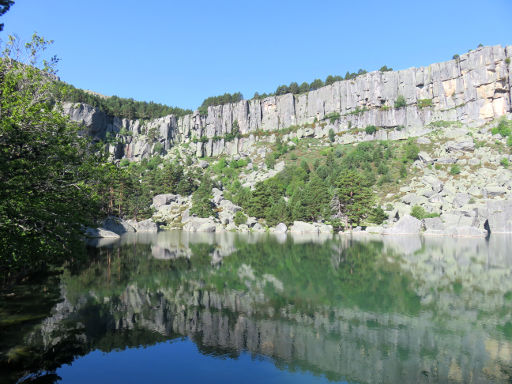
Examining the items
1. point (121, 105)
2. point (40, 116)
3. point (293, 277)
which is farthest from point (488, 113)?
point (121, 105)

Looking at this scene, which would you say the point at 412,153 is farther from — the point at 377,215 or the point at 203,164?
the point at 203,164

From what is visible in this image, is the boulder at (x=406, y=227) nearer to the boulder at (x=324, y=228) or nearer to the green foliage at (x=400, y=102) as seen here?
the boulder at (x=324, y=228)

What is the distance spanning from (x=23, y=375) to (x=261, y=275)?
17250mm

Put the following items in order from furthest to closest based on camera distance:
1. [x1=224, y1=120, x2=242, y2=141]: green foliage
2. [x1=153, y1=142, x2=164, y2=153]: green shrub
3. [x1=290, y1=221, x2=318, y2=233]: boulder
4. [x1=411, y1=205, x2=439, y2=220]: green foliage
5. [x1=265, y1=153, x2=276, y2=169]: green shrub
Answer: [x1=224, y1=120, x2=242, y2=141]: green foliage, [x1=153, y1=142, x2=164, y2=153]: green shrub, [x1=265, y1=153, x2=276, y2=169]: green shrub, [x1=290, y1=221, x2=318, y2=233]: boulder, [x1=411, y1=205, x2=439, y2=220]: green foliage

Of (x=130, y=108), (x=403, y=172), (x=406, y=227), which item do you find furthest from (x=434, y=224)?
(x=130, y=108)

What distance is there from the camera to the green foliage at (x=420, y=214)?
68188 mm

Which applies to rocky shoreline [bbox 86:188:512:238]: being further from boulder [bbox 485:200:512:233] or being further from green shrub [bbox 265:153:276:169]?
green shrub [bbox 265:153:276:169]

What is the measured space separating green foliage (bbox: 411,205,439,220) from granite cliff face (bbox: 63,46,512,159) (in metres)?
55.3

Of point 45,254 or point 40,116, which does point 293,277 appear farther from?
point 40,116

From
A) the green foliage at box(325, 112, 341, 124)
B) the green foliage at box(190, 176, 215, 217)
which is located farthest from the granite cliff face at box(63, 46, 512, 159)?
the green foliage at box(190, 176, 215, 217)

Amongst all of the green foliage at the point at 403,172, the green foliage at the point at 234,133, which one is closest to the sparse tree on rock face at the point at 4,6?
the green foliage at the point at 403,172

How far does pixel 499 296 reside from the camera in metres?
19.4

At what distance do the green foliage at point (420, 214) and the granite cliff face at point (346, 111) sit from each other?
5529 centimetres

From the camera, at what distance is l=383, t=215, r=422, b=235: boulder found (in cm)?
6519
